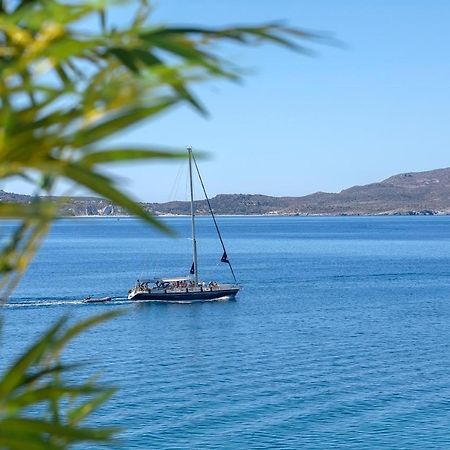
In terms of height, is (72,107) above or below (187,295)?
above

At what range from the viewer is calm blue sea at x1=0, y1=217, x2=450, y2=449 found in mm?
28922

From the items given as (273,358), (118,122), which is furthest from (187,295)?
(118,122)

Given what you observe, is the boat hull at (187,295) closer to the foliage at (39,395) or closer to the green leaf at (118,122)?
the foliage at (39,395)

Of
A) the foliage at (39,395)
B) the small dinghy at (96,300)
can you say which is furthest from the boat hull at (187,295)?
the foliage at (39,395)

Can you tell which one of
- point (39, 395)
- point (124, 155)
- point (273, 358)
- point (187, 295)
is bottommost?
point (273, 358)

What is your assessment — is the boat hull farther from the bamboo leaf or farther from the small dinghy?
the bamboo leaf

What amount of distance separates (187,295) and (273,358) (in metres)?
23.3

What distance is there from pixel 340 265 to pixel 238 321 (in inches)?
1944

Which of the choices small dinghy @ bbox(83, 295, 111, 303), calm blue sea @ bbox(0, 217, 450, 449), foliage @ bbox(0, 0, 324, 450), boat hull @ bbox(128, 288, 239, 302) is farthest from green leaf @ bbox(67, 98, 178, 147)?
boat hull @ bbox(128, 288, 239, 302)

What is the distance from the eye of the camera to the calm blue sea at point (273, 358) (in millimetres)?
28922

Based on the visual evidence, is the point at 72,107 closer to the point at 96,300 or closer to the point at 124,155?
the point at 124,155

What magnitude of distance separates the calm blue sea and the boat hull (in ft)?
2.36

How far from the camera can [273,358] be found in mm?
40438

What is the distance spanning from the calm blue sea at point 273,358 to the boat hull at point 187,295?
721 millimetres
